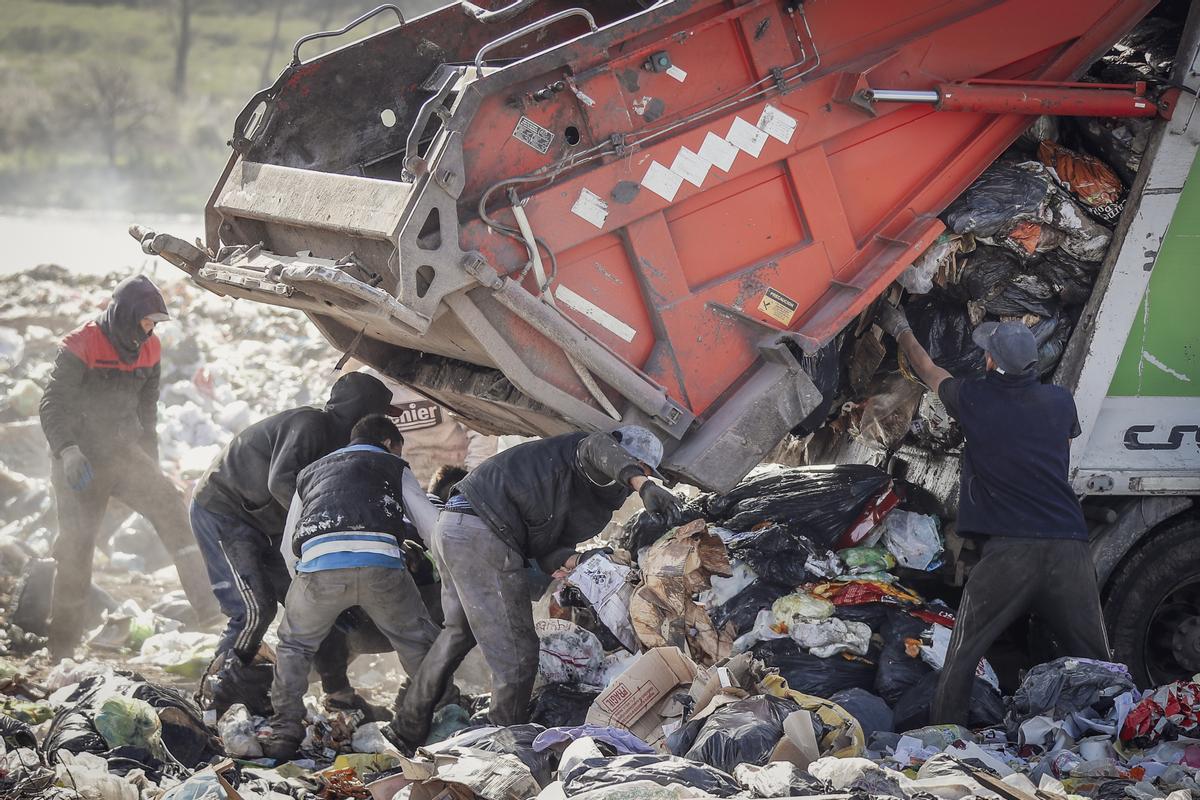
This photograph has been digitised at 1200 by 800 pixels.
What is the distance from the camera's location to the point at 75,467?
600 centimetres

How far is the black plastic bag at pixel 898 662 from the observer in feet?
14.3

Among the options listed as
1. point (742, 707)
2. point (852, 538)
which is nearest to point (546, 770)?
point (742, 707)

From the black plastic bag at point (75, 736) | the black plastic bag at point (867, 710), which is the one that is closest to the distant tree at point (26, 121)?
the black plastic bag at point (75, 736)

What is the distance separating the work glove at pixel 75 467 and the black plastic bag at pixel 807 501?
311 cm

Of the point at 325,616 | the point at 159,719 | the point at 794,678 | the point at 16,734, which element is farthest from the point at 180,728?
the point at 794,678

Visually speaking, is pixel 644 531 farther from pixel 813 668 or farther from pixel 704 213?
pixel 704 213

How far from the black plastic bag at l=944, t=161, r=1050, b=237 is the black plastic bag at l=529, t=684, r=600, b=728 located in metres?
2.21

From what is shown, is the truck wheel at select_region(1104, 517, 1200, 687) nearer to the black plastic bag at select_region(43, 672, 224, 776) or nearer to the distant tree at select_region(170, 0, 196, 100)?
the black plastic bag at select_region(43, 672, 224, 776)

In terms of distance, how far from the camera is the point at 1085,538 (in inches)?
162

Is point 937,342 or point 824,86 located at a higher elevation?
point 824,86

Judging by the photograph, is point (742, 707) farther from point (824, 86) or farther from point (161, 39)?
point (161, 39)

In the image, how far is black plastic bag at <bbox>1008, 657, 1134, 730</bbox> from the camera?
3.98 m

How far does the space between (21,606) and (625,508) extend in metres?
3.05

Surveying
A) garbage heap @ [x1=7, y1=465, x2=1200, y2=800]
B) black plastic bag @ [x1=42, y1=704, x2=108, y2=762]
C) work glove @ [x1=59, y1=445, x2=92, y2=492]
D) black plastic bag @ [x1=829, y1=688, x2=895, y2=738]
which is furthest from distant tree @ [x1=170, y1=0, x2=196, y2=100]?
black plastic bag @ [x1=829, y1=688, x2=895, y2=738]
